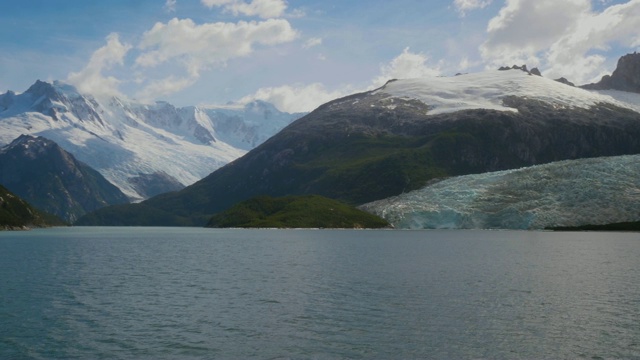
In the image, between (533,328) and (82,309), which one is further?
(82,309)

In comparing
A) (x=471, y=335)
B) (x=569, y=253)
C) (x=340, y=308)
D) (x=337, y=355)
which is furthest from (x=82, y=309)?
(x=569, y=253)

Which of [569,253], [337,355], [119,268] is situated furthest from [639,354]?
[569,253]

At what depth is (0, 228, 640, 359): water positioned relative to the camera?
4609 centimetres

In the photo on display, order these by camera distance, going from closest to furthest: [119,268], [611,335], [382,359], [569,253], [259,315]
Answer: [382,359] < [611,335] < [259,315] < [119,268] < [569,253]

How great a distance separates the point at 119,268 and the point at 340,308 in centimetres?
5681

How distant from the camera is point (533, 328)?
174 feet

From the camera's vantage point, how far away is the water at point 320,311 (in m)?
46.1

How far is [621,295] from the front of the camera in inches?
2805

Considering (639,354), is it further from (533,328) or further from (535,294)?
(535,294)

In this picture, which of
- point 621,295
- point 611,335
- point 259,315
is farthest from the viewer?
point 621,295

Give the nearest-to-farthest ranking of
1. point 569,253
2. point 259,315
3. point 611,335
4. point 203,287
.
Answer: point 611,335 → point 259,315 → point 203,287 → point 569,253

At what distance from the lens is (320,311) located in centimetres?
6128

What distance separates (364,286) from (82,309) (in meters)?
35.3

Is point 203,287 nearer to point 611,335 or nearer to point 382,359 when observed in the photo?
point 382,359
